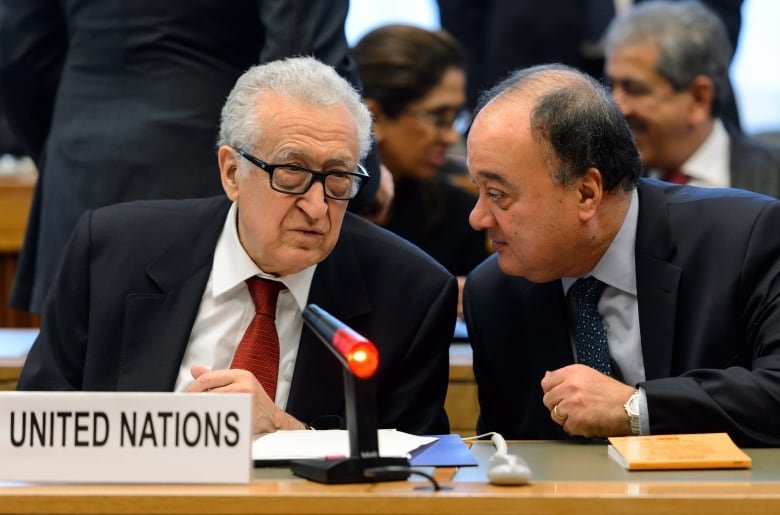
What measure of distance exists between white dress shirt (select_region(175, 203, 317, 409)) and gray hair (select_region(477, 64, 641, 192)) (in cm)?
56

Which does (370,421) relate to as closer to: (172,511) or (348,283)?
(172,511)

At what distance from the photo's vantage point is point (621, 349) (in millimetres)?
2670

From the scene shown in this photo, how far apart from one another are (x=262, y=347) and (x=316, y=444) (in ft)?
1.79

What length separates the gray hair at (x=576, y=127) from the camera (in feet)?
8.57

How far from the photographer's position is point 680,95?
4383mm

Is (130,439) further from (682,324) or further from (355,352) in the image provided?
(682,324)

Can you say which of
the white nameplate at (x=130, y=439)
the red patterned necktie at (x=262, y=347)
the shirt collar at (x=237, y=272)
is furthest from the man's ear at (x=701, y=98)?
the white nameplate at (x=130, y=439)

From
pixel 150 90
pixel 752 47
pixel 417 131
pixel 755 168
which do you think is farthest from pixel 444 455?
pixel 752 47

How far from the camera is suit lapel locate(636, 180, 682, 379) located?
2.60 meters

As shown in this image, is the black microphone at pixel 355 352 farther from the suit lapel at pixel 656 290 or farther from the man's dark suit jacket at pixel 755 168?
the man's dark suit jacket at pixel 755 168

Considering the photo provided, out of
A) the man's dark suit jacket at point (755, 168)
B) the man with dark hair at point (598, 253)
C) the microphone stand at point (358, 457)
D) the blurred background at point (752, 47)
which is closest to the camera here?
the microphone stand at point (358, 457)

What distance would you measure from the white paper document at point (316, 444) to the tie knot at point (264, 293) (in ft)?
1.45

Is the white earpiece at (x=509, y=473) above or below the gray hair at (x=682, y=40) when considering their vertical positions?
below

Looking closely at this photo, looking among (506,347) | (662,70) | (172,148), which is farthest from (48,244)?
(662,70)
